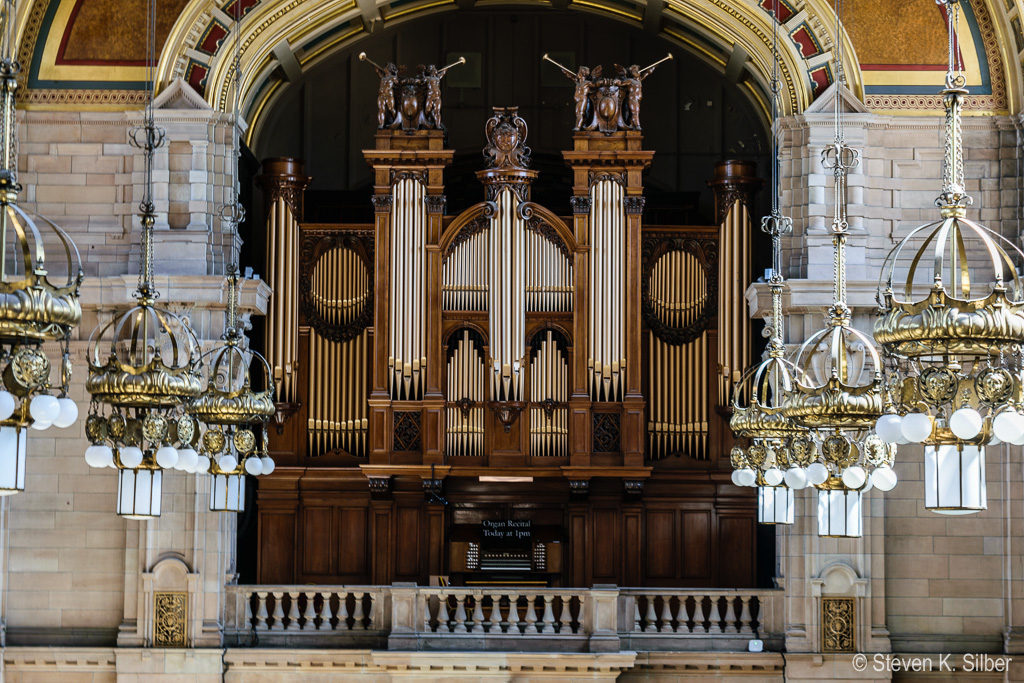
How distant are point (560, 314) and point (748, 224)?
2517 millimetres

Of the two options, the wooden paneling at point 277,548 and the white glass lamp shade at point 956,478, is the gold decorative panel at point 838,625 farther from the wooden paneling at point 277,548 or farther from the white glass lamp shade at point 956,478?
the white glass lamp shade at point 956,478

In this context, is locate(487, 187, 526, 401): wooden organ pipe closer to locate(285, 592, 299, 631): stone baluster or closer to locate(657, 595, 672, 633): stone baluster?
locate(657, 595, 672, 633): stone baluster

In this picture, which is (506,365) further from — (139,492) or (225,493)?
(139,492)

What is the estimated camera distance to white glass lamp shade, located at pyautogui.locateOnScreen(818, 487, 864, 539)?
11695 millimetres

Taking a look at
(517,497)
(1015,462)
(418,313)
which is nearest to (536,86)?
(418,313)

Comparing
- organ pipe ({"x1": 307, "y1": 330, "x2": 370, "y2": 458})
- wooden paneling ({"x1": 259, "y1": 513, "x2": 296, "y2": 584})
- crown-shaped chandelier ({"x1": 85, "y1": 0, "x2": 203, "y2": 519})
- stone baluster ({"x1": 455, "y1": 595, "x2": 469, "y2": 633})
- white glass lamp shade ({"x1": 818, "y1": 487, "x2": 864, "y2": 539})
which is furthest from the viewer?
organ pipe ({"x1": 307, "y1": 330, "x2": 370, "y2": 458})

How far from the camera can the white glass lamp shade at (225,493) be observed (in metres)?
13.6

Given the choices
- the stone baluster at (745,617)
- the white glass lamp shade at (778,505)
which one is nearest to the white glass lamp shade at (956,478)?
the white glass lamp shade at (778,505)

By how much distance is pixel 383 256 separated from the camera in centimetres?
1748

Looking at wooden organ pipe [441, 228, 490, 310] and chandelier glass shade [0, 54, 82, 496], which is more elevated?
wooden organ pipe [441, 228, 490, 310]

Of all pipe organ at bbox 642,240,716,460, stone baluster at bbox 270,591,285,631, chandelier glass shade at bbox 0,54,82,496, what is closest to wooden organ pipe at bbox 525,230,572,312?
pipe organ at bbox 642,240,716,460

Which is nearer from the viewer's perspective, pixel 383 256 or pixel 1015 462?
pixel 1015 462

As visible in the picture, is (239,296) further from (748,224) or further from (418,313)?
(748,224)

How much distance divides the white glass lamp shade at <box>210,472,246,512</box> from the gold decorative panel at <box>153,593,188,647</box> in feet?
8.37
